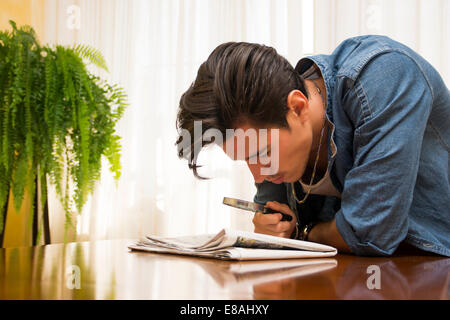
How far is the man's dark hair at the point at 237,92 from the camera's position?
0.85 metres

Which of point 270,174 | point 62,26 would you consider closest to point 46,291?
point 270,174

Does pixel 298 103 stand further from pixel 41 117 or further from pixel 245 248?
pixel 41 117

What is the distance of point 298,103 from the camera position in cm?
92

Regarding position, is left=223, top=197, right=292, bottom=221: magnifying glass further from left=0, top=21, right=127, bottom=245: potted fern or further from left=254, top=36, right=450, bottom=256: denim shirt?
left=0, top=21, right=127, bottom=245: potted fern

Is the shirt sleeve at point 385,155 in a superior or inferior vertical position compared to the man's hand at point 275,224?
superior

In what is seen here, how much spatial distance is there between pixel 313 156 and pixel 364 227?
1.10 ft

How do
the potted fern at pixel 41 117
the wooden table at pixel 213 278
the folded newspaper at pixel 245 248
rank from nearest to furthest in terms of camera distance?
1. the wooden table at pixel 213 278
2. the folded newspaper at pixel 245 248
3. the potted fern at pixel 41 117

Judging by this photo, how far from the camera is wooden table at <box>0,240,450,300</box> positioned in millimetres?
407

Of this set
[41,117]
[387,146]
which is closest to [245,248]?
[387,146]

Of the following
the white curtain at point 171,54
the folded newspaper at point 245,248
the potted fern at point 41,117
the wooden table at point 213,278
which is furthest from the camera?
the white curtain at point 171,54

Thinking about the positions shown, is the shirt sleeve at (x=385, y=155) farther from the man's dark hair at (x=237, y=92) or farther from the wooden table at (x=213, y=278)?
the man's dark hair at (x=237, y=92)

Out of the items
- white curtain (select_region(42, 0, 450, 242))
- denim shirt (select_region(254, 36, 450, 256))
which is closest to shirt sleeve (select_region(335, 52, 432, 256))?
denim shirt (select_region(254, 36, 450, 256))

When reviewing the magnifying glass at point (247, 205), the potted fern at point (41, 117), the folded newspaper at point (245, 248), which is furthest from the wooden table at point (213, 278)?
the potted fern at point (41, 117)

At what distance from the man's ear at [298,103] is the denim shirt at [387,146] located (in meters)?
0.05
